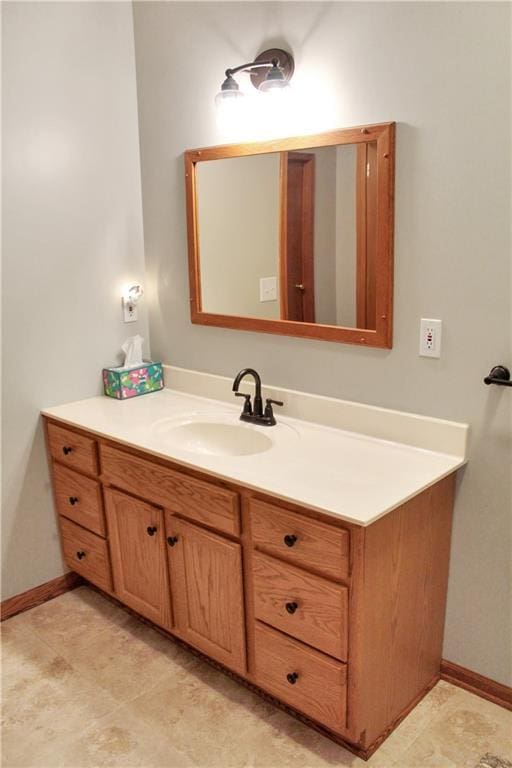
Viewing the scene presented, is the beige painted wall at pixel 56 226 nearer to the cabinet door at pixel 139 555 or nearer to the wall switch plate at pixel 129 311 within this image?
the wall switch plate at pixel 129 311

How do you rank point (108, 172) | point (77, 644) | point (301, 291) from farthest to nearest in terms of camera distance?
point (108, 172) < point (77, 644) < point (301, 291)

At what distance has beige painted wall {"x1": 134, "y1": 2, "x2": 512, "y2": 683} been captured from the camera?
5.55ft

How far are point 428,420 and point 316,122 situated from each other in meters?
0.99

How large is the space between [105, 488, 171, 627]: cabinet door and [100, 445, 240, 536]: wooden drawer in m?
0.06

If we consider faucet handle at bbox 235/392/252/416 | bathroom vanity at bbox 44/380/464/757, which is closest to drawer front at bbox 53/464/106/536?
bathroom vanity at bbox 44/380/464/757

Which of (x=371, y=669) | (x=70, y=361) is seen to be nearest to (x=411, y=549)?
(x=371, y=669)

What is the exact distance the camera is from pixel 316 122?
2014 mm

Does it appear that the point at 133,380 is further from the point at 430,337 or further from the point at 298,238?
the point at 430,337

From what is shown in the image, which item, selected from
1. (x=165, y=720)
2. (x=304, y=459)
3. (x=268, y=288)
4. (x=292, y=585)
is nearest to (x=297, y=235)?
(x=268, y=288)

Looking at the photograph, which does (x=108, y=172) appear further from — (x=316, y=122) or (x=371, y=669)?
(x=371, y=669)

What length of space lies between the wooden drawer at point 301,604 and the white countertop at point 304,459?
8.8 inches

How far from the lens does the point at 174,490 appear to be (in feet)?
6.63

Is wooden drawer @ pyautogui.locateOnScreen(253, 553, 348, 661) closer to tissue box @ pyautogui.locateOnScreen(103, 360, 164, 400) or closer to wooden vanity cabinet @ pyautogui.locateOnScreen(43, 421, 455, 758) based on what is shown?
wooden vanity cabinet @ pyautogui.locateOnScreen(43, 421, 455, 758)

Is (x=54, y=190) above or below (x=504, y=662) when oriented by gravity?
above
